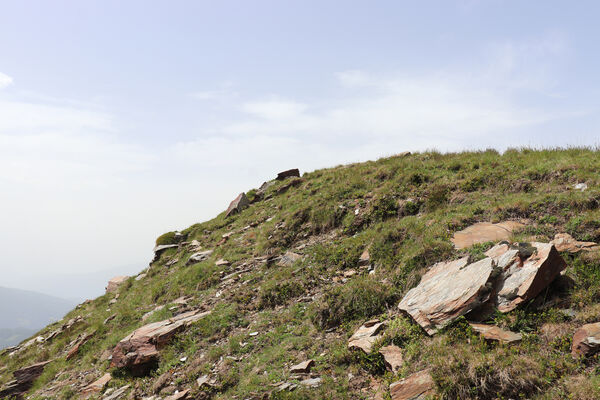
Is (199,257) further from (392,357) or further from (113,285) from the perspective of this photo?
(392,357)

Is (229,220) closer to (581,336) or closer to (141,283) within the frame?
(141,283)

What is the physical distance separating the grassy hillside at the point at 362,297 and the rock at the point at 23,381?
72 centimetres

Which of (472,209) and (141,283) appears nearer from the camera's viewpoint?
(472,209)

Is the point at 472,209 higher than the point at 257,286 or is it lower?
higher

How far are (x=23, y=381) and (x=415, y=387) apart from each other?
18.7m

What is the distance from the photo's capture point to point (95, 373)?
1359 centimetres

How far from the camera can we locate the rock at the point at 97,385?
1214 centimetres

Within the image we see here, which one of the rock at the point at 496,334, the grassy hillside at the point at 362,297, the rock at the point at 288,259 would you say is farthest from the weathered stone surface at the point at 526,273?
the rock at the point at 288,259

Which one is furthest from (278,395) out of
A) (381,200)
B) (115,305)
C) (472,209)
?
(115,305)

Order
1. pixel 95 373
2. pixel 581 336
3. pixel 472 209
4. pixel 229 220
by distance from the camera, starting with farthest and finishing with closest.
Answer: pixel 229 220 → pixel 95 373 → pixel 472 209 → pixel 581 336

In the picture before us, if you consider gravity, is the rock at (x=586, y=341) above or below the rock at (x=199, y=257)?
below

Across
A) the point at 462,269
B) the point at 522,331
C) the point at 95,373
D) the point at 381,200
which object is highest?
the point at 381,200

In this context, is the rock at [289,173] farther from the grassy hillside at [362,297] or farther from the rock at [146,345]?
the rock at [146,345]

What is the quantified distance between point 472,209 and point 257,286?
9.66 meters
